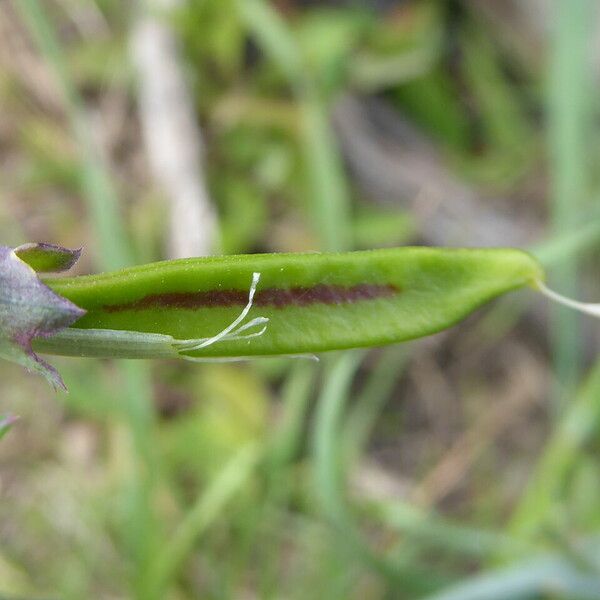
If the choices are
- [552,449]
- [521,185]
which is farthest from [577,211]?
[521,185]

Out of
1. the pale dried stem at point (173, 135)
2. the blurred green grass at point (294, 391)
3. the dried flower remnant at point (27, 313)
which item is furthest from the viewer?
the pale dried stem at point (173, 135)

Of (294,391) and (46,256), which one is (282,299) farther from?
(294,391)

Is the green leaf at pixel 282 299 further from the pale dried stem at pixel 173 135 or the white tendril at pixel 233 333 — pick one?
the pale dried stem at pixel 173 135

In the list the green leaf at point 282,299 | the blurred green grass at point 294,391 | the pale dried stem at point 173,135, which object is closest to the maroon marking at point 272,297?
the green leaf at point 282,299

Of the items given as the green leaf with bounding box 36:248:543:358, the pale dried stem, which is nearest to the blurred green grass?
the pale dried stem

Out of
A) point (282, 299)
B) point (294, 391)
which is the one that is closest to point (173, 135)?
point (294, 391)

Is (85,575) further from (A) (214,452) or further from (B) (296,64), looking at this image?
(B) (296,64)
